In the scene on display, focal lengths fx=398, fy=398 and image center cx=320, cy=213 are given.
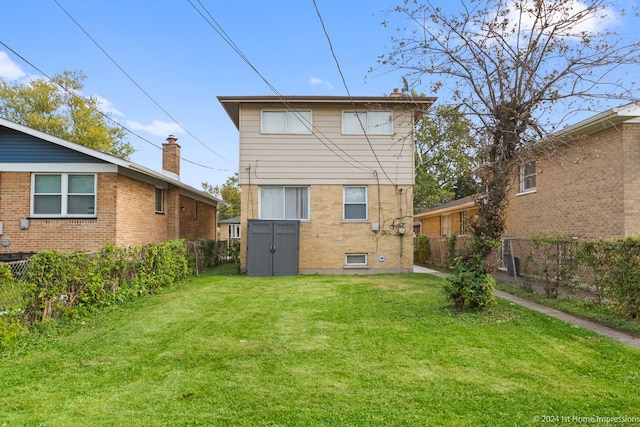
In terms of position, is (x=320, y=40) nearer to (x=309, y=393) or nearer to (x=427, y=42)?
(x=427, y=42)

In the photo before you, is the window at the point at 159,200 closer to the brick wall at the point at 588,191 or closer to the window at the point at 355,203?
the window at the point at 355,203

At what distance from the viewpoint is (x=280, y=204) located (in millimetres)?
13828

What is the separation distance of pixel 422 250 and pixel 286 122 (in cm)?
1010

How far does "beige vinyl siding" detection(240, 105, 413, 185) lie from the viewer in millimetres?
13656

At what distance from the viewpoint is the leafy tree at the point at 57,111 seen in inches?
1172

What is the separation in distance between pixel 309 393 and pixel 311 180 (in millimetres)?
10298

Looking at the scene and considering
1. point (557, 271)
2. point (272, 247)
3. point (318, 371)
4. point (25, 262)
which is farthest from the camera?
point (272, 247)

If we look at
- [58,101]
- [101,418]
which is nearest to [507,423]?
[101,418]

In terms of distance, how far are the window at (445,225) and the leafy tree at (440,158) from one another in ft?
8.10

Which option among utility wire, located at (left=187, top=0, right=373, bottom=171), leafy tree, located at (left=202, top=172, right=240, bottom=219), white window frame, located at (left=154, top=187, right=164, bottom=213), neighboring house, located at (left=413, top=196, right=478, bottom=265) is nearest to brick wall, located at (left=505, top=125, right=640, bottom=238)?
neighboring house, located at (left=413, top=196, right=478, bottom=265)

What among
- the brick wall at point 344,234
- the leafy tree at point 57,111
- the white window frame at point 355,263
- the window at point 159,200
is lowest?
the white window frame at point 355,263

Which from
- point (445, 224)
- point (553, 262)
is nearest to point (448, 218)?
point (445, 224)

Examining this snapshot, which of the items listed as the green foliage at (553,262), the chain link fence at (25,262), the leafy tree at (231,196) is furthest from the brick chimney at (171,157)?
the leafy tree at (231,196)

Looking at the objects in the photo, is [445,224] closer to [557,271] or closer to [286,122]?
[286,122]
